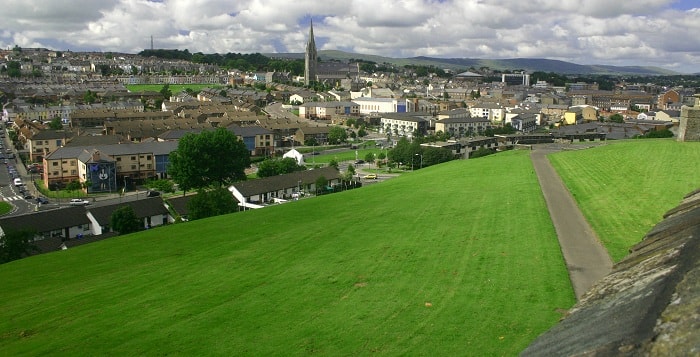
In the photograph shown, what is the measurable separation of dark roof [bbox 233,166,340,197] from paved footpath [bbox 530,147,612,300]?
22.3 meters

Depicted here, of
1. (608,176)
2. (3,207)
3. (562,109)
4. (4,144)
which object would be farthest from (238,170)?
(562,109)

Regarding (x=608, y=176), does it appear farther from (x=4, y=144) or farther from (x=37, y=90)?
(x=37, y=90)

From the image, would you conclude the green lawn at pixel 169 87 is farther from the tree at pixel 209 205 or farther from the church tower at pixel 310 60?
the tree at pixel 209 205

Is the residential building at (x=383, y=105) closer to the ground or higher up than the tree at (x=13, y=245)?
higher up

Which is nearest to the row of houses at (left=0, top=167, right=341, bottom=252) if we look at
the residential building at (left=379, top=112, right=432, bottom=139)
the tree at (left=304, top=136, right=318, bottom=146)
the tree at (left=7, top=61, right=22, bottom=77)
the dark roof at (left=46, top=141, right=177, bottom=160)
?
the dark roof at (left=46, top=141, right=177, bottom=160)

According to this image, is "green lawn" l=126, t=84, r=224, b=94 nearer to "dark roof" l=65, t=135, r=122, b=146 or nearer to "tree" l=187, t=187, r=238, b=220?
"dark roof" l=65, t=135, r=122, b=146

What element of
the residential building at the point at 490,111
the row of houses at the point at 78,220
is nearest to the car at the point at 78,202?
the row of houses at the point at 78,220

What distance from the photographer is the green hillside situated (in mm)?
10297

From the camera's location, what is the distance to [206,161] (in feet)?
137

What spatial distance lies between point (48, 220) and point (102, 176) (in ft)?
62.1

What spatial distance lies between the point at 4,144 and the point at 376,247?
79.4m

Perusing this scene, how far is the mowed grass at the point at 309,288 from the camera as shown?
1020 cm

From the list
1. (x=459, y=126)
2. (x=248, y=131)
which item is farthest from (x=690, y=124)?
(x=459, y=126)

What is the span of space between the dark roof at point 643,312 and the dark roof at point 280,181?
34232 millimetres
